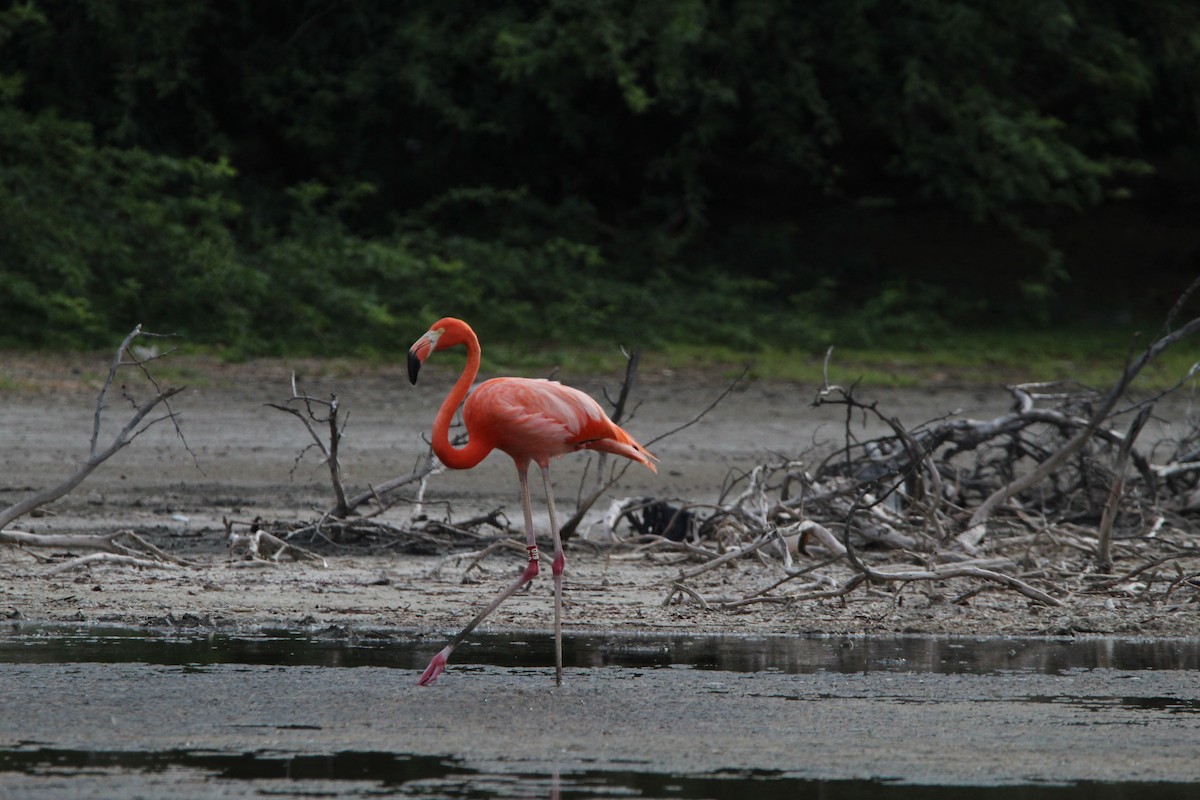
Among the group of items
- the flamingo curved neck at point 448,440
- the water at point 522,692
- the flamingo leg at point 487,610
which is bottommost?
the water at point 522,692

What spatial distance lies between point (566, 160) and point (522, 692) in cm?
1455

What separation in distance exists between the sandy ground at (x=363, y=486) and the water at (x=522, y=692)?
0.33m

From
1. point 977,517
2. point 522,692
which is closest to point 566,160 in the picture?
point 977,517

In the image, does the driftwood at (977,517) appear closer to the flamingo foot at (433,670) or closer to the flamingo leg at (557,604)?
the flamingo leg at (557,604)

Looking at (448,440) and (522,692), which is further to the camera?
(448,440)

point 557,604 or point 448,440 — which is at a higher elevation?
point 448,440

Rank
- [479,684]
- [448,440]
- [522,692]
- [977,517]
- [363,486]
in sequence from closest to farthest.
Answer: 1. [522,692]
2. [479,684]
3. [448,440]
4. [977,517]
5. [363,486]

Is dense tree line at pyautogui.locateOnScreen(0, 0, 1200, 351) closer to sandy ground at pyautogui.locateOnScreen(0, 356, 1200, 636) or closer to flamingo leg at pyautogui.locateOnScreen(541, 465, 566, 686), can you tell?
sandy ground at pyautogui.locateOnScreen(0, 356, 1200, 636)

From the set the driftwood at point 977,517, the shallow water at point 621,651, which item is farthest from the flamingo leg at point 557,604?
the driftwood at point 977,517

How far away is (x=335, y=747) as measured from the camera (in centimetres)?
462

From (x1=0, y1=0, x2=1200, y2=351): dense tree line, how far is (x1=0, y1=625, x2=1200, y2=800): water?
8.60 m

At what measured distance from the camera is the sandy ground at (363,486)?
677 cm

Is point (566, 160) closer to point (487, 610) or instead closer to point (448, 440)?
point (448, 440)

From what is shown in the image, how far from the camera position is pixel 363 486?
10203 millimetres
